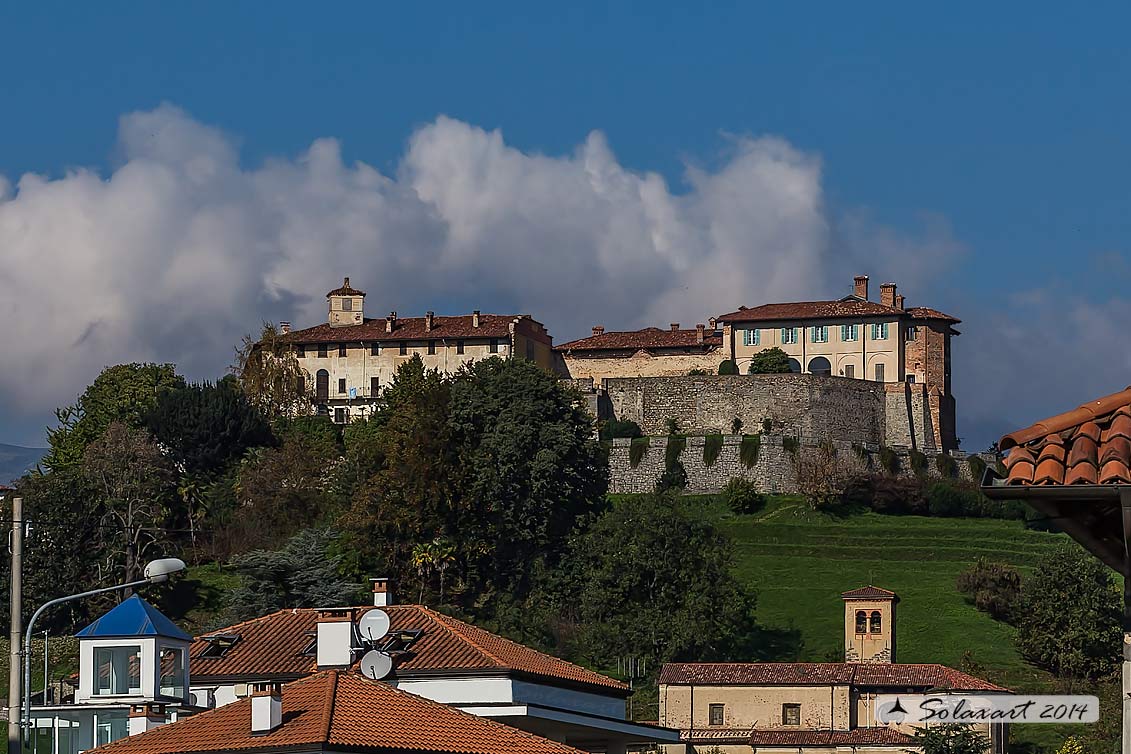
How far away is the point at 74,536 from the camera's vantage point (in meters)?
88.5

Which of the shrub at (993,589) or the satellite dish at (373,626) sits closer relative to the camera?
the satellite dish at (373,626)

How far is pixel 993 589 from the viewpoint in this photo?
84.3m

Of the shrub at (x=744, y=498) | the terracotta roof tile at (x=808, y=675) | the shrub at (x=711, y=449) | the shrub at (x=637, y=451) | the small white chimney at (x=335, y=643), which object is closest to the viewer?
the small white chimney at (x=335, y=643)

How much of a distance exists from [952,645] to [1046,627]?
3.49 m

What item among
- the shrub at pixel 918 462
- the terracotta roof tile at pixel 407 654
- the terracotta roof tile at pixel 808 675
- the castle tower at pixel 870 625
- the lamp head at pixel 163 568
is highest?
the shrub at pixel 918 462

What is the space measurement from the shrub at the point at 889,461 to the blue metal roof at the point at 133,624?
76878mm

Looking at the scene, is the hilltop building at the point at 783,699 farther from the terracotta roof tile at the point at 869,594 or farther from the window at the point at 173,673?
the window at the point at 173,673

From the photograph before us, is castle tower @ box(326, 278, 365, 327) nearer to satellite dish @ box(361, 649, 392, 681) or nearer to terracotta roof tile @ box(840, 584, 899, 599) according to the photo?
terracotta roof tile @ box(840, 584, 899, 599)

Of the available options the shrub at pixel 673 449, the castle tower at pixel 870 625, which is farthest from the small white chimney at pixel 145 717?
the shrub at pixel 673 449

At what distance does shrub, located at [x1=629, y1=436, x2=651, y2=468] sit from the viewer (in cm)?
10812

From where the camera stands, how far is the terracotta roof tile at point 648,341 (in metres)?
125

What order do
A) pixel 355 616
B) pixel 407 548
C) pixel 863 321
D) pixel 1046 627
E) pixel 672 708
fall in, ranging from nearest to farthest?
pixel 355 616 < pixel 672 708 < pixel 1046 627 < pixel 407 548 < pixel 863 321

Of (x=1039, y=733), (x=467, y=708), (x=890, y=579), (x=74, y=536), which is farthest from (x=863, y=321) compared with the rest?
(x=467, y=708)

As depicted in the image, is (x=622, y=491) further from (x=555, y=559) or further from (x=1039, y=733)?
(x=1039, y=733)
